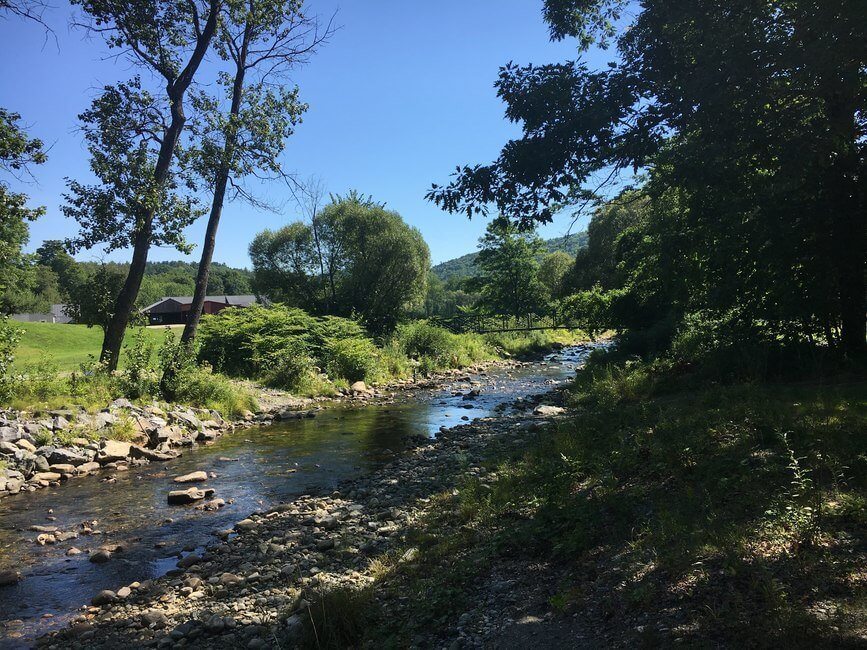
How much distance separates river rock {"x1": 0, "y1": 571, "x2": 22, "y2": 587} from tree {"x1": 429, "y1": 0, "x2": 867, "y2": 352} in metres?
7.07

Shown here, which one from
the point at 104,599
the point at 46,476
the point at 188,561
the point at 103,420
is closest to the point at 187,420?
the point at 103,420

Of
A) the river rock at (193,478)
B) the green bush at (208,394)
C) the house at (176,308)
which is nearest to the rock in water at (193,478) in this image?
the river rock at (193,478)

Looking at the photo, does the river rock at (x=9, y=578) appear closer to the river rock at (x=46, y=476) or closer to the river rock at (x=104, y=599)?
the river rock at (x=104, y=599)

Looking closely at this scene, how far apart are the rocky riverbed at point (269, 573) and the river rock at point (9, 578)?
4.31ft

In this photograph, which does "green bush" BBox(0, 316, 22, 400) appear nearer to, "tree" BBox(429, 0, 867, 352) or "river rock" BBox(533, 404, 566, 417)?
"tree" BBox(429, 0, 867, 352)

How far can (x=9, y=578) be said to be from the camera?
6.30 m

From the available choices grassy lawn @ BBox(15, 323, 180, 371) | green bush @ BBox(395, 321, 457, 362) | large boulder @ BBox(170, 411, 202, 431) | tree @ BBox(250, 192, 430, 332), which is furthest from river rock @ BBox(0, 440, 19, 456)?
tree @ BBox(250, 192, 430, 332)

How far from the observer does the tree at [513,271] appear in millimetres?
51344

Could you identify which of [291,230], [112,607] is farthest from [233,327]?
[112,607]

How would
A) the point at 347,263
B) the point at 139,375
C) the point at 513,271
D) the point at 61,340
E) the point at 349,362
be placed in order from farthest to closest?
the point at 513,271 < the point at 347,263 < the point at 61,340 < the point at 349,362 < the point at 139,375

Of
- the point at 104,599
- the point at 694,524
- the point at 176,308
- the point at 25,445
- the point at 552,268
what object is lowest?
the point at 104,599

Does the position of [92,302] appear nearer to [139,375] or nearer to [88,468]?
[139,375]

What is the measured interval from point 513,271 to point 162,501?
4523 cm

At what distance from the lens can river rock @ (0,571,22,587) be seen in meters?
6.26
